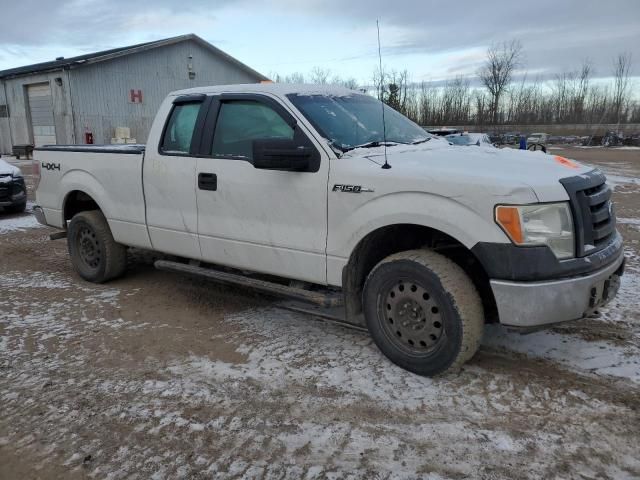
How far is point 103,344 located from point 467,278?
9.43 ft

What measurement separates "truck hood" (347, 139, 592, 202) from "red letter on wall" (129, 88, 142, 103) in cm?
2258

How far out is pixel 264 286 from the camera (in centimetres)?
437

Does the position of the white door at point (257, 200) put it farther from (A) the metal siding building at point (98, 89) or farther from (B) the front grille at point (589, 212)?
(A) the metal siding building at point (98, 89)

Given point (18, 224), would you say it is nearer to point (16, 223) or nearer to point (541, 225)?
point (16, 223)

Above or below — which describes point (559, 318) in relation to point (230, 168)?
below

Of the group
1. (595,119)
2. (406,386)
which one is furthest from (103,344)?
(595,119)

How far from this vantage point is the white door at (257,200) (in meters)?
3.99

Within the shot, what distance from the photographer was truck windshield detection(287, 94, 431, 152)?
4.12 meters

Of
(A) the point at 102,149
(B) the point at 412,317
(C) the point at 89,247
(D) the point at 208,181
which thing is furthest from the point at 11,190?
(B) the point at 412,317

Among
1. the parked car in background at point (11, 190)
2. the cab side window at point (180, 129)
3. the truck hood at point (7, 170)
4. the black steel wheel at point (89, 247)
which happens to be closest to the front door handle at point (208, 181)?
the cab side window at point (180, 129)

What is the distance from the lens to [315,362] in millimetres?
3943

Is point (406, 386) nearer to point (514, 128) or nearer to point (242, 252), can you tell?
point (242, 252)

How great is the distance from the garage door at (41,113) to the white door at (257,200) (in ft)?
71.7

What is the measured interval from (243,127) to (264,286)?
Answer: 1.35 m
